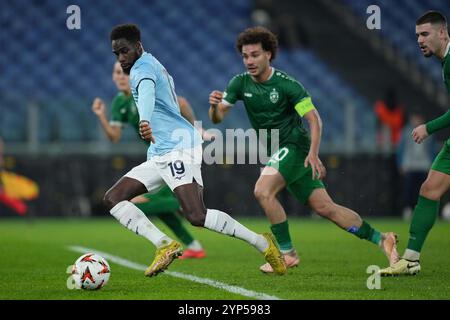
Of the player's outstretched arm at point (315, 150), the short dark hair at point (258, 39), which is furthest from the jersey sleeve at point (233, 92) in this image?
the player's outstretched arm at point (315, 150)

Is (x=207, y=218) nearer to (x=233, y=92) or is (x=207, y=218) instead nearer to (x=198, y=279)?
(x=198, y=279)

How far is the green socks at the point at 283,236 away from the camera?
8789 millimetres

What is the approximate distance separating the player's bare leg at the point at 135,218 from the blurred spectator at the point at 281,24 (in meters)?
14.0

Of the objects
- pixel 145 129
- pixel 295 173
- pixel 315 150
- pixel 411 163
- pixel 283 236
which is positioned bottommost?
pixel 411 163

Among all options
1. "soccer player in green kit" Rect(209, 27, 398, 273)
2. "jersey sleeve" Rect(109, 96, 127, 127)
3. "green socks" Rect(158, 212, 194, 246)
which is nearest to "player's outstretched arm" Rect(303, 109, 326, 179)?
"soccer player in green kit" Rect(209, 27, 398, 273)

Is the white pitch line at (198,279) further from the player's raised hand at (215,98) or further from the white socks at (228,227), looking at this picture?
the player's raised hand at (215,98)

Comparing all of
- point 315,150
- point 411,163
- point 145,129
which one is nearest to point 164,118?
point 145,129

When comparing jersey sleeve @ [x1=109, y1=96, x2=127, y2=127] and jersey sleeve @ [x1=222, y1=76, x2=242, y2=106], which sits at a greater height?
jersey sleeve @ [x1=222, y1=76, x2=242, y2=106]

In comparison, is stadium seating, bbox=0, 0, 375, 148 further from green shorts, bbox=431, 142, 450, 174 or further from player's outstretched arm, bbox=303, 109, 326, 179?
green shorts, bbox=431, 142, 450, 174

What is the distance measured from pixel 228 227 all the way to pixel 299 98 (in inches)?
57.6

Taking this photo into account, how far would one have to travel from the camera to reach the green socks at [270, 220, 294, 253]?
8.79 meters

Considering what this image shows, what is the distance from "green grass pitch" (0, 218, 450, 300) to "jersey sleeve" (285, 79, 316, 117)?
1392 millimetres

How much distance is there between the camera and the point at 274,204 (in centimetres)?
866
